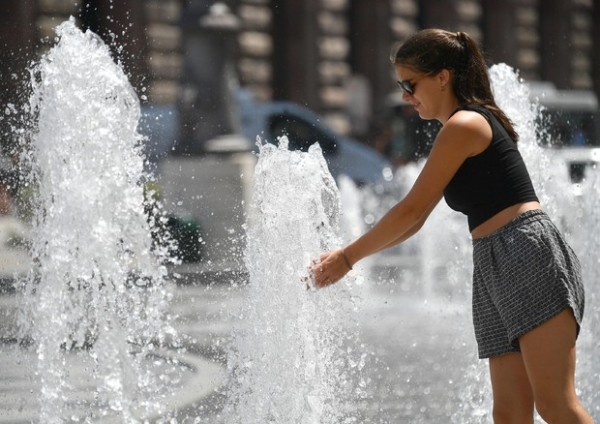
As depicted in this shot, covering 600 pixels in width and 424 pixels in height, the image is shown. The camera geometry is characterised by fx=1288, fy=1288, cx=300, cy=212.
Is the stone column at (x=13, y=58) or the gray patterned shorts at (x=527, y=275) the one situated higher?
the stone column at (x=13, y=58)

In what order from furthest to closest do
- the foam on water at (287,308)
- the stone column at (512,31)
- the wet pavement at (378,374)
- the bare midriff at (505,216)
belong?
the stone column at (512,31) → the wet pavement at (378,374) → the foam on water at (287,308) → the bare midriff at (505,216)

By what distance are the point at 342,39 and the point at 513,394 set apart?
23459mm

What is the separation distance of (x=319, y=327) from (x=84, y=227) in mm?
1024

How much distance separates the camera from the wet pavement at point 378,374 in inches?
190

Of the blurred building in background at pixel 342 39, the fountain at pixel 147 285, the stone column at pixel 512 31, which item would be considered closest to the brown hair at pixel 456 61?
the fountain at pixel 147 285

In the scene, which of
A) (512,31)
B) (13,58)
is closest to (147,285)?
(13,58)

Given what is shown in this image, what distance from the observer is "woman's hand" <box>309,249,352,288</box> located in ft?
10.0

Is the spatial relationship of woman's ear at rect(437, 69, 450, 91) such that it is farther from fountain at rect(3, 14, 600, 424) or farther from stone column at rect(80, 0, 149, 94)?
stone column at rect(80, 0, 149, 94)

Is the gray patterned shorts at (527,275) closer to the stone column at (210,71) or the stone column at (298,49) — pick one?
the stone column at (210,71)

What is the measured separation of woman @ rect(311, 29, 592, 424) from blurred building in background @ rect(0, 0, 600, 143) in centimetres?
1457

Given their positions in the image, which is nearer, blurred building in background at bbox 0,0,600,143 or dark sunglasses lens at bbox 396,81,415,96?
dark sunglasses lens at bbox 396,81,415,96

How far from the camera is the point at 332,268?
3057 mm

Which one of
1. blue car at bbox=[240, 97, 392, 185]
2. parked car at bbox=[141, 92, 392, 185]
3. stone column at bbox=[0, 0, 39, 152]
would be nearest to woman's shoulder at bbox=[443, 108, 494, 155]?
stone column at bbox=[0, 0, 39, 152]

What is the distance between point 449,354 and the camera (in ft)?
23.1
